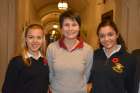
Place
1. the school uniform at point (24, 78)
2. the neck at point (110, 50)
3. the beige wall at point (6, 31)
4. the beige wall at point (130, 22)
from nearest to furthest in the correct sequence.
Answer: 1. the school uniform at point (24, 78)
2. the neck at point (110, 50)
3. the beige wall at point (6, 31)
4. the beige wall at point (130, 22)

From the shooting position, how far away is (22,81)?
3.45 meters

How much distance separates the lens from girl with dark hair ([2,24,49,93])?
3455 mm

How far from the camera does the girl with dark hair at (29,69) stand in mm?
3455

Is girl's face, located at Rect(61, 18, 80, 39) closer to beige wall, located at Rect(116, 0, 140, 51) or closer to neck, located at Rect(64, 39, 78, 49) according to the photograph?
neck, located at Rect(64, 39, 78, 49)

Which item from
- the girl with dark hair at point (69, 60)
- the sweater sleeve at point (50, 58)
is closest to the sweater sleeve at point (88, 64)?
the girl with dark hair at point (69, 60)

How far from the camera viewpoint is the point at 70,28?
3572 millimetres

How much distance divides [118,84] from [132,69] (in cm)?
20

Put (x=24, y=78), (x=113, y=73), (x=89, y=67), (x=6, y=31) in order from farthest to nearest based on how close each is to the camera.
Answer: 1. (x=6, y=31)
2. (x=89, y=67)
3. (x=113, y=73)
4. (x=24, y=78)

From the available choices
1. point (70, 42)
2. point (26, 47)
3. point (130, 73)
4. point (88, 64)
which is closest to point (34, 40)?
point (26, 47)

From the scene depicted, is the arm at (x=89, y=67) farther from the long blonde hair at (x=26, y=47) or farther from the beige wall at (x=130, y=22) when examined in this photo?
the beige wall at (x=130, y=22)

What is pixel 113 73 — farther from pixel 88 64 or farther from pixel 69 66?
pixel 69 66

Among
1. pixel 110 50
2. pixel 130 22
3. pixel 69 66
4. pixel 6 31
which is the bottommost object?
pixel 69 66

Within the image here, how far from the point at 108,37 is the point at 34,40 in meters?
0.70

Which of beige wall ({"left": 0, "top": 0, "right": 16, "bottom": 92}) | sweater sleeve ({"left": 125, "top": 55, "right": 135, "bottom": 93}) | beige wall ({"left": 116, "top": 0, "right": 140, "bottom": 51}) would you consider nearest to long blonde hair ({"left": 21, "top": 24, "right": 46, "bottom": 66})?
sweater sleeve ({"left": 125, "top": 55, "right": 135, "bottom": 93})
